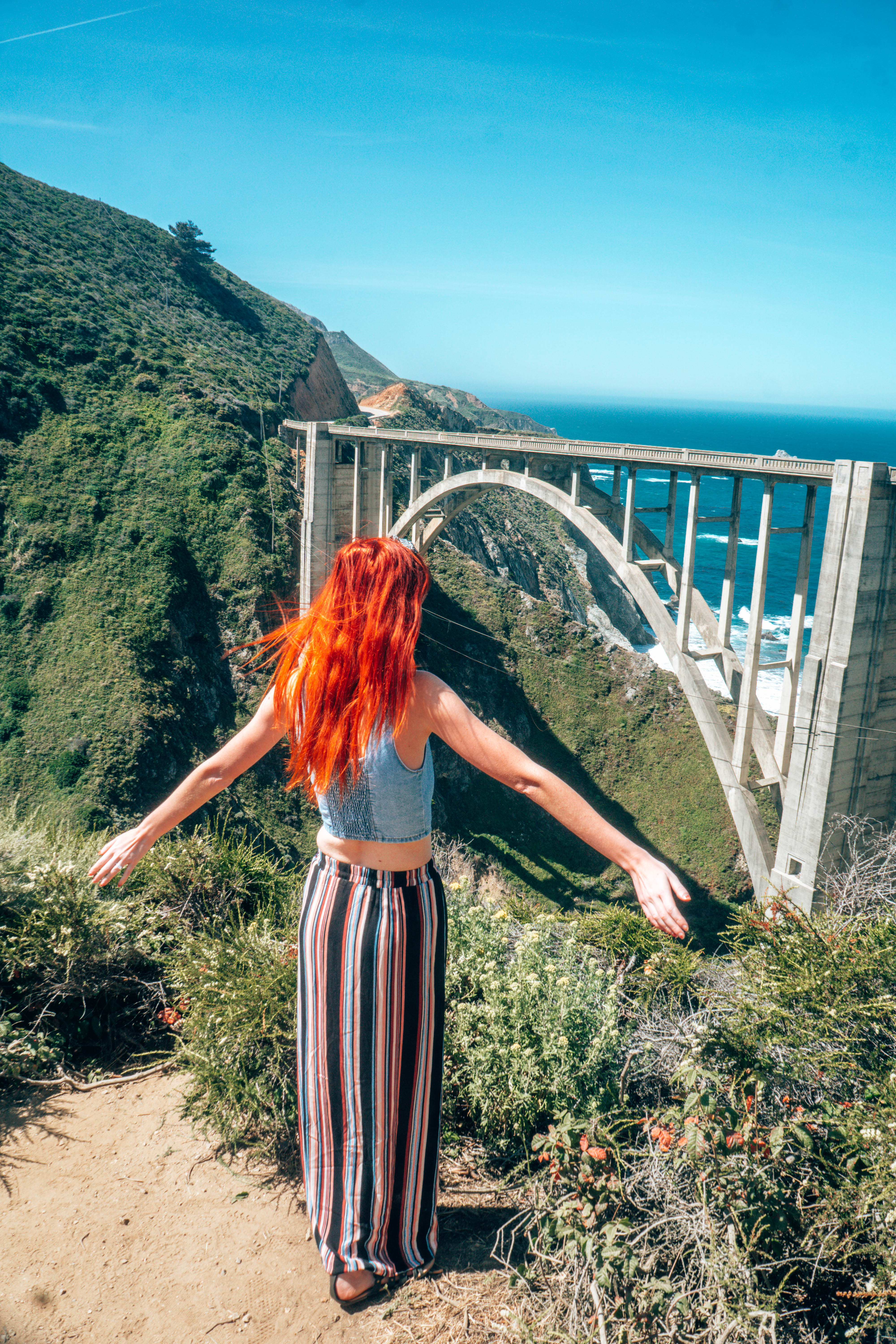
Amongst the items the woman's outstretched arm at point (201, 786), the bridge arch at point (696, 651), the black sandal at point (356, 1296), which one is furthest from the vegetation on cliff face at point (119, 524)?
the woman's outstretched arm at point (201, 786)

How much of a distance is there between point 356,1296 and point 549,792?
2.13m

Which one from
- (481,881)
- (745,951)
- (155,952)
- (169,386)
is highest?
(169,386)

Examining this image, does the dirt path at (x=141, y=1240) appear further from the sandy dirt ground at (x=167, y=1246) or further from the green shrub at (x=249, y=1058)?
the green shrub at (x=249, y=1058)

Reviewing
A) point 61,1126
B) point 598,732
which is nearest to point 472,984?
point 61,1126

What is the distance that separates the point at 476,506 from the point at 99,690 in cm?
2733

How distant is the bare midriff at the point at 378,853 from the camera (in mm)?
2668

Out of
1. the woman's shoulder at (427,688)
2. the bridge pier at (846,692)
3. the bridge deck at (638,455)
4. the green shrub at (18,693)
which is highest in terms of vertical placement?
the bridge deck at (638,455)

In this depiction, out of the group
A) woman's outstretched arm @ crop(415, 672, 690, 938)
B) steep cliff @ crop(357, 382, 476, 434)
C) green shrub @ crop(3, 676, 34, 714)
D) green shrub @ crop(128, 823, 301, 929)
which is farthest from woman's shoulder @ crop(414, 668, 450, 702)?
steep cliff @ crop(357, 382, 476, 434)

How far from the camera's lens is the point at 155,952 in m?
4.97

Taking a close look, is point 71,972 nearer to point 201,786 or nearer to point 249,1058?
point 249,1058

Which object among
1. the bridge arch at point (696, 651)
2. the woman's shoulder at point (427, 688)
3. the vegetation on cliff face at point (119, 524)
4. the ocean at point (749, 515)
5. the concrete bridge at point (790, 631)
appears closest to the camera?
the woman's shoulder at point (427, 688)

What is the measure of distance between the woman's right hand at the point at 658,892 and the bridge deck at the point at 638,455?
39.1 feet

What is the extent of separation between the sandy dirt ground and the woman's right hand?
1.86 meters

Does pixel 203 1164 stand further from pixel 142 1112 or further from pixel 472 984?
pixel 472 984
